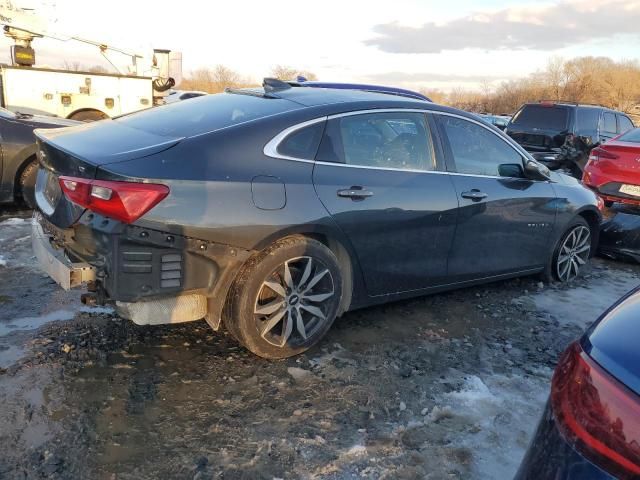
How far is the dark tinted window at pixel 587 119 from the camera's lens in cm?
1119

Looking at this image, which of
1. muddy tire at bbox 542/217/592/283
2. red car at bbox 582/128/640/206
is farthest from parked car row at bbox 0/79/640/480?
red car at bbox 582/128/640/206

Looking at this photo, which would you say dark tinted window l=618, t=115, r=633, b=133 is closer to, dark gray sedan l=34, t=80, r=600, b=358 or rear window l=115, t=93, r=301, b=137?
dark gray sedan l=34, t=80, r=600, b=358

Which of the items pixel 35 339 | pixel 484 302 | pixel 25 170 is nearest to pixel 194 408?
pixel 35 339

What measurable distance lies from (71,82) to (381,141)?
11772 mm

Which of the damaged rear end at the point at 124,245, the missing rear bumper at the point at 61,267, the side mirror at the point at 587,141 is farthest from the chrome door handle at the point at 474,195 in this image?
the side mirror at the point at 587,141

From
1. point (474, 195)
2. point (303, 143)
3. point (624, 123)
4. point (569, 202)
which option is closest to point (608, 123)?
point (624, 123)

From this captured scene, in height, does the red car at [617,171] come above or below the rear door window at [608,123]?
below

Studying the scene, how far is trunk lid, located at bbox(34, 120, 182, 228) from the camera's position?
117 inches

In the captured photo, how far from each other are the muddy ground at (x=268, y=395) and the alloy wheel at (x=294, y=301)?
0.64ft

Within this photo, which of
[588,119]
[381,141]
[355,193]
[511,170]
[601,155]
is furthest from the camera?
[588,119]

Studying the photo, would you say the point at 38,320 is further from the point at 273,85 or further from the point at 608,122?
the point at 608,122

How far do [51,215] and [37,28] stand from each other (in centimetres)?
1433

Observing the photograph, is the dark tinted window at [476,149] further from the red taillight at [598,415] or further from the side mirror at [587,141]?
the side mirror at [587,141]

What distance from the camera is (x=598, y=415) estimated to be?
1369mm
